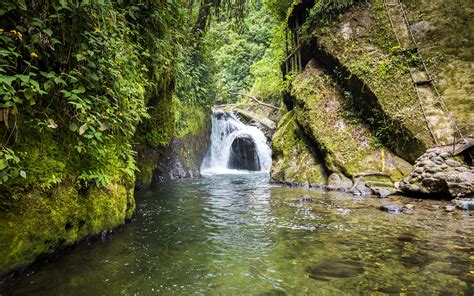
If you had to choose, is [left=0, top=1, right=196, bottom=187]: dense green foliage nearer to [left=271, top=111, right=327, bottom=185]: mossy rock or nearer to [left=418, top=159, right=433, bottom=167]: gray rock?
[left=418, top=159, right=433, bottom=167]: gray rock

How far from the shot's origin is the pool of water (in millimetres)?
3088

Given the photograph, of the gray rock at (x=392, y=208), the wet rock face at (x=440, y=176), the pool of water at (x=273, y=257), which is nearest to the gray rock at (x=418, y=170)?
the wet rock face at (x=440, y=176)

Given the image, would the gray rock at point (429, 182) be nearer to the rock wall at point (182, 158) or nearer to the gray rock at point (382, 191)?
the gray rock at point (382, 191)

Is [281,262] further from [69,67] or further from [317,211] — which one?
[69,67]

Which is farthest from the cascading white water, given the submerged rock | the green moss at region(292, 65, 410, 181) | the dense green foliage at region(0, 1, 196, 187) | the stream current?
the submerged rock

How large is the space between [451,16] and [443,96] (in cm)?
288

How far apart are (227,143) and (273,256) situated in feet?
56.4

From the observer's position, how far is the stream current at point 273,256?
3086 millimetres

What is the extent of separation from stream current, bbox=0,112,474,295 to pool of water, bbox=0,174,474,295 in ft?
0.04

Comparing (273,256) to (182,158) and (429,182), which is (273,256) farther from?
(182,158)

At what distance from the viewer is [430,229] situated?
4988 millimetres

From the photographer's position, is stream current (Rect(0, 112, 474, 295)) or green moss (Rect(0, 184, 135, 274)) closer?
green moss (Rect(0, 184, 135, 274))

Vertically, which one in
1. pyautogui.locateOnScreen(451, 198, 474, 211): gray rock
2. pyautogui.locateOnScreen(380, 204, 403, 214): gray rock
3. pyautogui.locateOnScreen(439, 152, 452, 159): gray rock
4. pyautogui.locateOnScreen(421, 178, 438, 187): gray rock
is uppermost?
pyautogui.locateOnScreen(439, 152, 452, 159): gray rock

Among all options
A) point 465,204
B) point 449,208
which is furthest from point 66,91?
point 465,204
